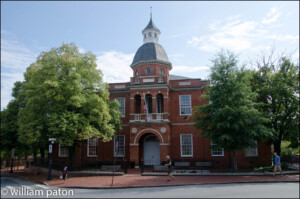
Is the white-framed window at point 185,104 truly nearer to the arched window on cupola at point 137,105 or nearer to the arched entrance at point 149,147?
the arched entrance at point 149,147

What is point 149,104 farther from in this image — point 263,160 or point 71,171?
point 263,160

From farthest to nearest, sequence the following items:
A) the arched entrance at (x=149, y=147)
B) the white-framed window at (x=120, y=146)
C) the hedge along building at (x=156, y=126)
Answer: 1. the white-framed window at (x=120, y=146)
2. the arched entrance at (x=149, y=147)
3. the hedge along building at (x=156, y=126)

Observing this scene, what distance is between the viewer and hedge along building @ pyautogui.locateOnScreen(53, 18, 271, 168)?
84.1 feet

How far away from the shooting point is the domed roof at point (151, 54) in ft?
94.7

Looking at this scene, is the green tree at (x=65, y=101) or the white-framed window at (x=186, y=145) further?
the white-framed window at (x=186, y=145)

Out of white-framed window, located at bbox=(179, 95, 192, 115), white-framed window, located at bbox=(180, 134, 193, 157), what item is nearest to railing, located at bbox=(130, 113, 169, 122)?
white-framed window, located at bbox=(179, 95, 192, 115)

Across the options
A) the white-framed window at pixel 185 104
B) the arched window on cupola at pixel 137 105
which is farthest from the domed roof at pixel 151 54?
the white-framed window at pixel 185 104

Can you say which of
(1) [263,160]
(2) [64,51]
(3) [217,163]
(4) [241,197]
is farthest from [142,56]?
(4) [241,197]

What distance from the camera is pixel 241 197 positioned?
34.2 ft

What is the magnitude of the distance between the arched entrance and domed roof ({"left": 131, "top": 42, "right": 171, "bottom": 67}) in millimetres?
8811

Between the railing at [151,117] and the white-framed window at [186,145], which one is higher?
the railing at [151,117]

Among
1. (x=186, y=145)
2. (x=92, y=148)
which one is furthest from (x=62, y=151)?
(x=186, y=145)

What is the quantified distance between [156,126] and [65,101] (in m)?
9.64

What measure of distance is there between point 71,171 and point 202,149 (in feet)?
44.6
